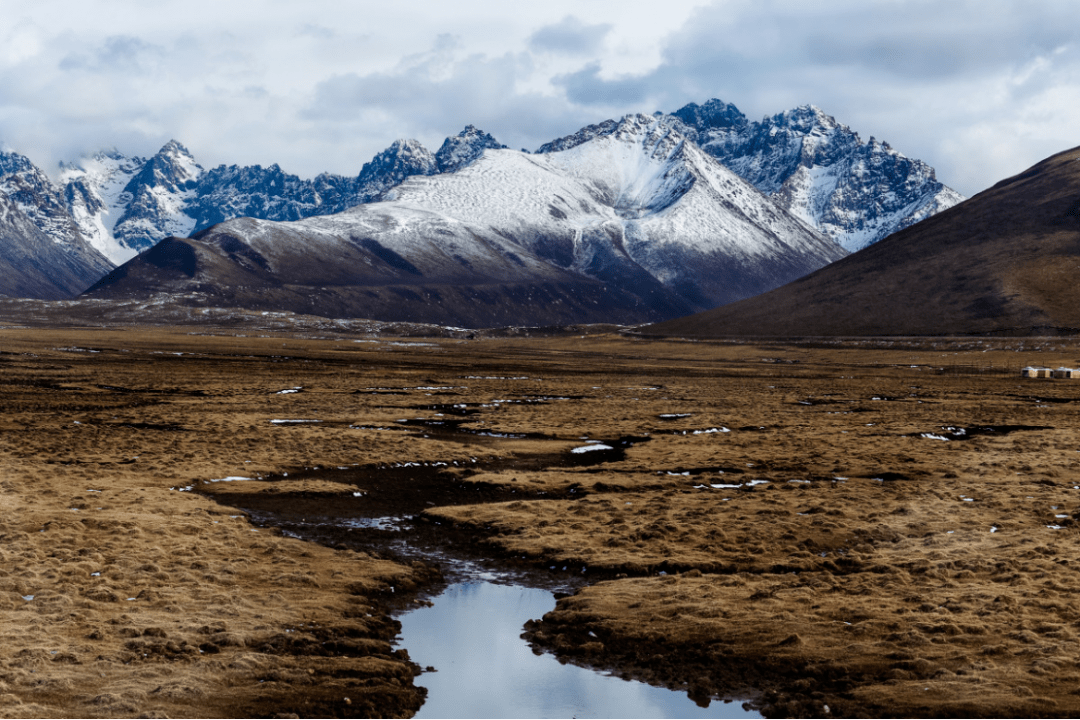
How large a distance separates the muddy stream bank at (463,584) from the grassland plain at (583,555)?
0.34 metres

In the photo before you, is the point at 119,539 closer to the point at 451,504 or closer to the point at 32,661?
the point at 32,661

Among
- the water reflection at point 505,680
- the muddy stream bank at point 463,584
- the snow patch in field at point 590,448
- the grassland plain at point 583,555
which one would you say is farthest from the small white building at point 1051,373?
the water reflection at point 505,680

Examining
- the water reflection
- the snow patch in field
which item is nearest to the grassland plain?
the water reflection

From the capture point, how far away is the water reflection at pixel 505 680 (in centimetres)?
1462

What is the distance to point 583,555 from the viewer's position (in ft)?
77.3

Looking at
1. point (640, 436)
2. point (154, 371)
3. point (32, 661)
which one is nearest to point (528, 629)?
point (32, 661)

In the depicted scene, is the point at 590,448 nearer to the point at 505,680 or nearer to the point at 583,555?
the point at 583,555

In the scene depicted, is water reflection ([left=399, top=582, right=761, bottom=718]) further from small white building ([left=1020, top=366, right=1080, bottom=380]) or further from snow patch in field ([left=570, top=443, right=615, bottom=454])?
small white building ([left=1020, top=366, right=1080, bottom=380])

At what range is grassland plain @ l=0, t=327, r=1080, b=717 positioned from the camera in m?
14.9

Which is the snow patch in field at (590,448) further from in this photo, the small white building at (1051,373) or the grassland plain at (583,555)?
Result: the small white building at (1051,373)

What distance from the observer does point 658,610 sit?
18.9 metres

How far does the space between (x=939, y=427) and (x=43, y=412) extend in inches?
2007

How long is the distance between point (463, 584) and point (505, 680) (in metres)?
5.91

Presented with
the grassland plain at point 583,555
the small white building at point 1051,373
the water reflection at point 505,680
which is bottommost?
the water reflection at point 505,680
